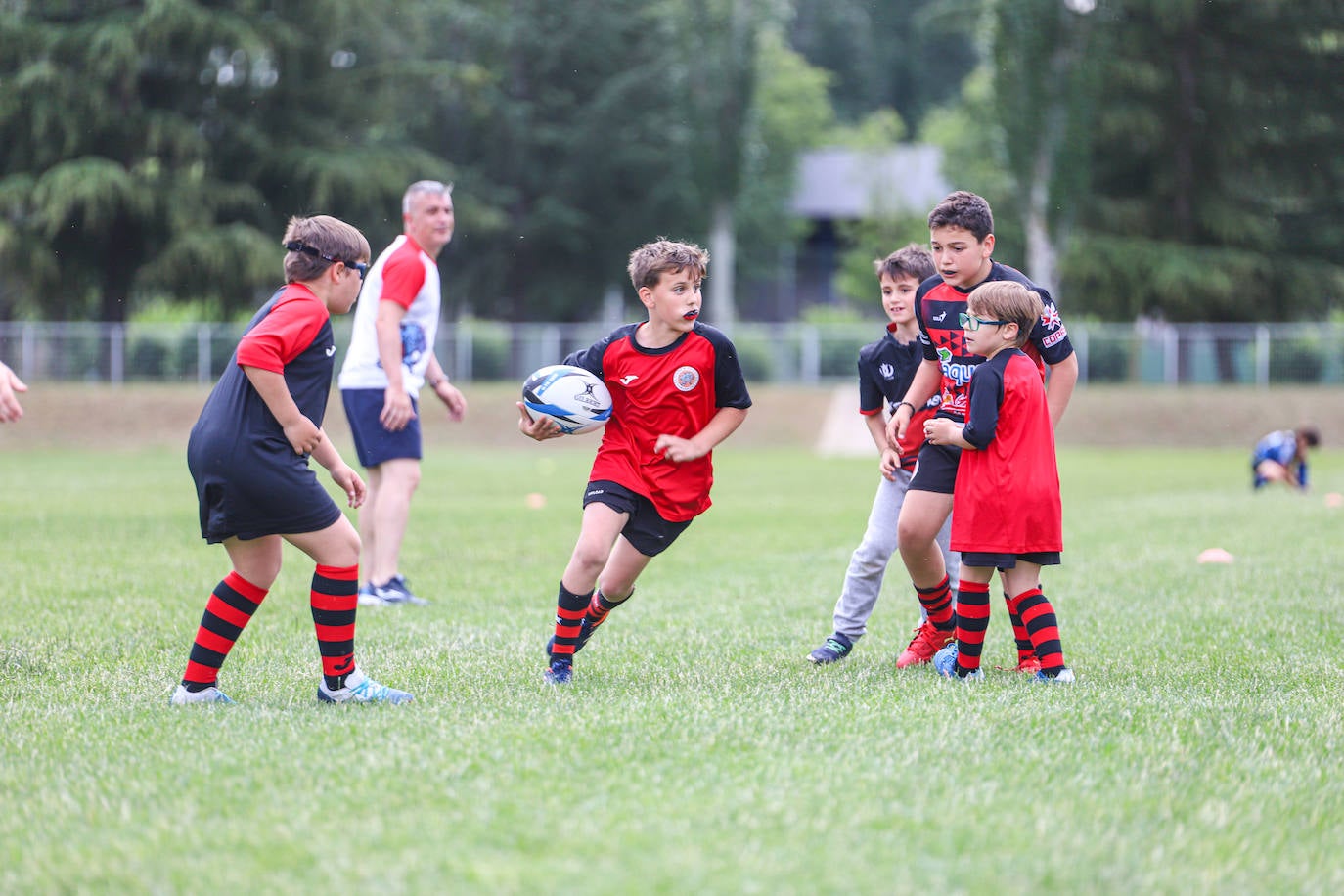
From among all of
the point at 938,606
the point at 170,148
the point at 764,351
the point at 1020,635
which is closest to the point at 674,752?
the point at 1020,635

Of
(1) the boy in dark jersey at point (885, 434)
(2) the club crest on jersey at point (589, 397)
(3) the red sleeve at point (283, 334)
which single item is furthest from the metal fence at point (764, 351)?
(3) the red sleeve at point (283, 334)

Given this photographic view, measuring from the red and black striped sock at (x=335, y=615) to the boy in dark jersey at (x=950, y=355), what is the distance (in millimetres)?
2103

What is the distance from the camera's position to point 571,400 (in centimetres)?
536

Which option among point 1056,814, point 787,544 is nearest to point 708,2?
point 787,544

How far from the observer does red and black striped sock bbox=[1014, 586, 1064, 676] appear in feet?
17.0

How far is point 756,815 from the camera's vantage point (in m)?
3.24

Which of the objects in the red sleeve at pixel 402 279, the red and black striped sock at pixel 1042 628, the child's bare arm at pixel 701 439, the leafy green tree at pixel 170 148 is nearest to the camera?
the red and black striped sock at pixel 1042 628

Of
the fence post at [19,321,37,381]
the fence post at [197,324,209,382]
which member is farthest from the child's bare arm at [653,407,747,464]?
the fence post at [19,321,37,381]

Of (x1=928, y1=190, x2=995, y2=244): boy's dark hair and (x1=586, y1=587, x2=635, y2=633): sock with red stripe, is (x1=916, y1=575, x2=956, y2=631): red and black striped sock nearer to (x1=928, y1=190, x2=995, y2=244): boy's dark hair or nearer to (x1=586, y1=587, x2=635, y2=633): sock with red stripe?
(x1=586, y1=587, x2=635, y2=633): sock with red stripe

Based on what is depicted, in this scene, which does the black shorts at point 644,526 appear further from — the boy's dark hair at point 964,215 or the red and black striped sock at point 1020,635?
the boy's dark hair at point 964,215

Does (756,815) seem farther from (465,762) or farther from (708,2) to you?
(708,2)

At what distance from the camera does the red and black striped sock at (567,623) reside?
529 cm

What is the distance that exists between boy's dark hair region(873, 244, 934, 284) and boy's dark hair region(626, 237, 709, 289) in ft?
2.97

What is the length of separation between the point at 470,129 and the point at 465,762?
39.9m
